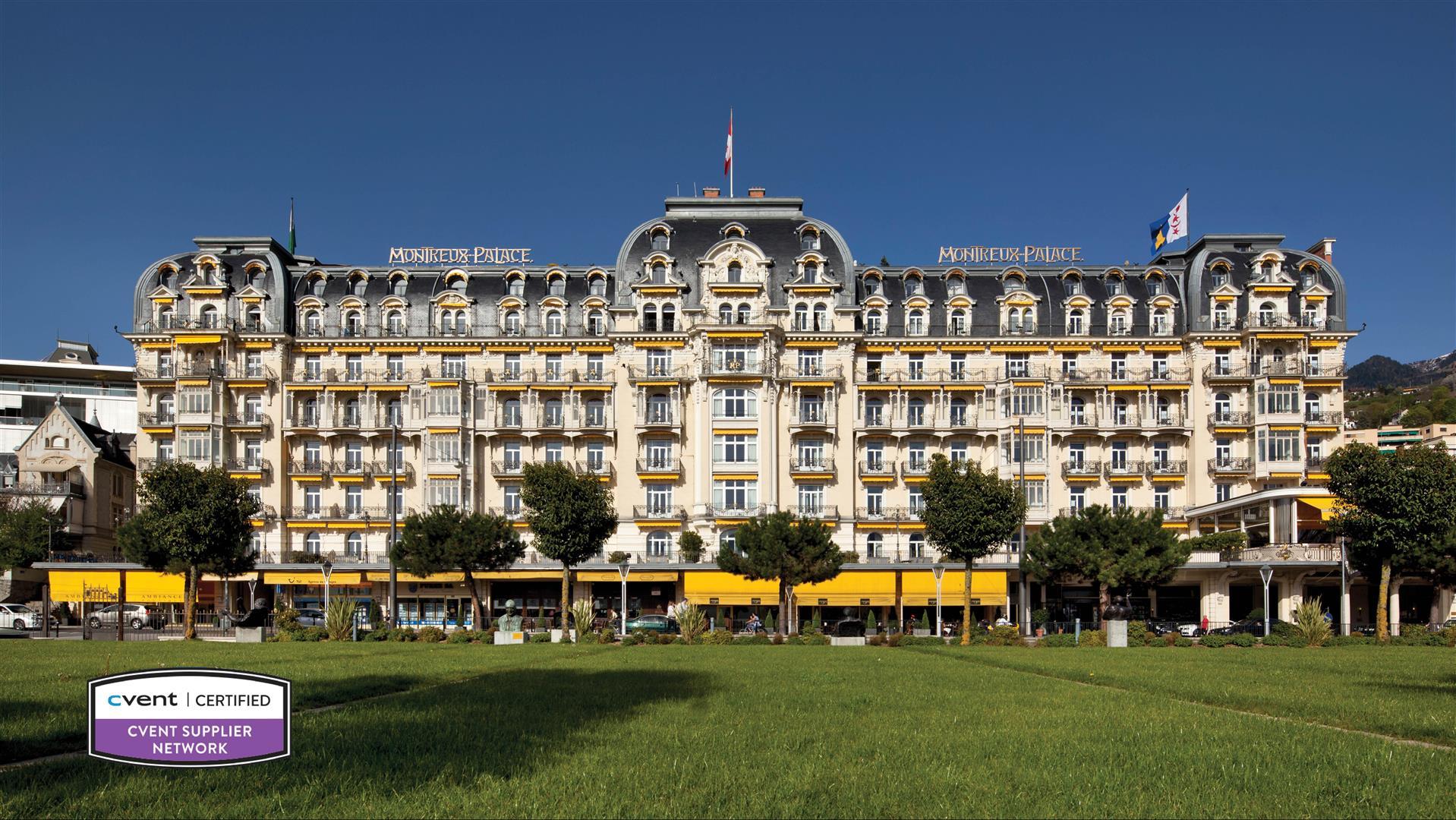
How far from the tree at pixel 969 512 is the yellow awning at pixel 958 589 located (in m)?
11.4

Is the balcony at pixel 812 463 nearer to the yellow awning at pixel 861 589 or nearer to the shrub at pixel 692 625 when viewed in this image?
the yellow awning at pixel 861 589

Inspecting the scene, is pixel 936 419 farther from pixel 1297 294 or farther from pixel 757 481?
pixel 1297 294

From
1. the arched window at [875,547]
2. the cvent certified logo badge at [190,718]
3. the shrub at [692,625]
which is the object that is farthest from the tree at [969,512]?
the cvent certified logo badge at [190,718]

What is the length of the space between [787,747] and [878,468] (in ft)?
197

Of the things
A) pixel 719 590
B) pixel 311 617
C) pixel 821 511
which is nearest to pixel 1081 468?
pixel 821 511

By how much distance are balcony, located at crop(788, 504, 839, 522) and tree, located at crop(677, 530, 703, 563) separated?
6.53 meters

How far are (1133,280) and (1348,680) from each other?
2103 inches

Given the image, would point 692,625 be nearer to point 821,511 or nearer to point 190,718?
point 821,511

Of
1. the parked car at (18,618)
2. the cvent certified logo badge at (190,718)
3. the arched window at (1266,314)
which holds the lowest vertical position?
the parked car at (18,618)

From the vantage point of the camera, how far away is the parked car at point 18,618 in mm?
57938

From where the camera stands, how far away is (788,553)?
5806cm

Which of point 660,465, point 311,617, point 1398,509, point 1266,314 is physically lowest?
point 311,617

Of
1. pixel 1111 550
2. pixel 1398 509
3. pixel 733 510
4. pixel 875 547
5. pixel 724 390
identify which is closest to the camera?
pixel 1398 509

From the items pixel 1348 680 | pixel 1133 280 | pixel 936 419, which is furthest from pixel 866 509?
pixel 1348 680
